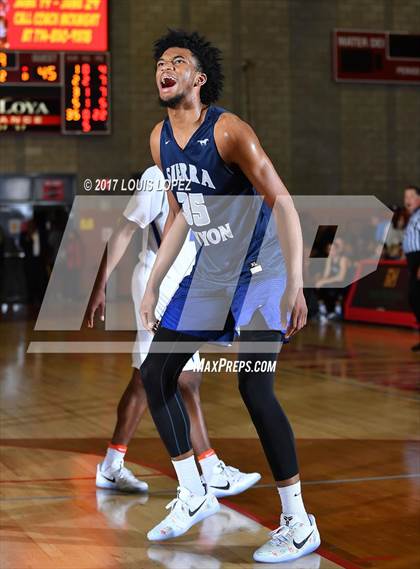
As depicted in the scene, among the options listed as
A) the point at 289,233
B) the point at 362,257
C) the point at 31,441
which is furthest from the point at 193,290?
the point at 362,257

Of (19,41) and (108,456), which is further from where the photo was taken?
(19,41)

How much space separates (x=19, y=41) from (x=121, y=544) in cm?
1406

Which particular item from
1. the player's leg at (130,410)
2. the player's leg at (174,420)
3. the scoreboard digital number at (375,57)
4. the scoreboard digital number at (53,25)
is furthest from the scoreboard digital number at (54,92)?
the player's leg at (174,420)

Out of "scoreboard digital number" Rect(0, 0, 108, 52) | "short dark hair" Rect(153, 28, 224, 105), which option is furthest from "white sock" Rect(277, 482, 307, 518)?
"scoreboard digital number" Rect(0, 0, 108, 52)

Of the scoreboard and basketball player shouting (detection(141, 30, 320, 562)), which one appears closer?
basketball player shouting (detection(141, 30, 320, 562))

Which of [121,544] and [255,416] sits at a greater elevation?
[255,416]

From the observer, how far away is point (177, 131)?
140 inches

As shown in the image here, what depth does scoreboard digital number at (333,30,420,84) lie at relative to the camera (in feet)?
60.3

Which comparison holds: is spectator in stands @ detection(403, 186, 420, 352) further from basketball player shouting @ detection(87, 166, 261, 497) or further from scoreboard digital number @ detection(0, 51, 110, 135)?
scoreboard digital number @ detection(0, 51, 110, 135)

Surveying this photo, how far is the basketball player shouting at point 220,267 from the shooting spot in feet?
11.3

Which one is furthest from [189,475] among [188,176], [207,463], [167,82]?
[167,82]

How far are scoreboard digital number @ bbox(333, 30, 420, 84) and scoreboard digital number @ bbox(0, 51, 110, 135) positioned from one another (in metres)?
4.74

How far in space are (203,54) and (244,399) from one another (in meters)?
1.27

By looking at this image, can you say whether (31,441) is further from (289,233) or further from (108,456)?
(289,233)
